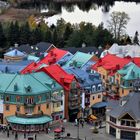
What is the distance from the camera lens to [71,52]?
81.5m

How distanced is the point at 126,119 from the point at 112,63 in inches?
743

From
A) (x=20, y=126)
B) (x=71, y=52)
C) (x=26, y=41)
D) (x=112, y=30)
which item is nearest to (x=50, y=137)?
(x=20, y=126)

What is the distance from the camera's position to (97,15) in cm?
14650

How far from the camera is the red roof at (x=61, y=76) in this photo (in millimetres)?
58844

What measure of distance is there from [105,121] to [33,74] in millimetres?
8168

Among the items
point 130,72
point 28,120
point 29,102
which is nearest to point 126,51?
point 130,72

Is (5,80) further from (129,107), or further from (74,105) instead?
(129,107)

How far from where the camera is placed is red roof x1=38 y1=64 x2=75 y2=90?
193 feet

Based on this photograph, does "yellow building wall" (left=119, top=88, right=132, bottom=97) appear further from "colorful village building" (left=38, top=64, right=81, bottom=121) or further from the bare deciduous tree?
the bare deciduous tree

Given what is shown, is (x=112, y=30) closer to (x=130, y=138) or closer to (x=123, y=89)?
(x=123, y=89)

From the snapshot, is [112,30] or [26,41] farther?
[112,30]

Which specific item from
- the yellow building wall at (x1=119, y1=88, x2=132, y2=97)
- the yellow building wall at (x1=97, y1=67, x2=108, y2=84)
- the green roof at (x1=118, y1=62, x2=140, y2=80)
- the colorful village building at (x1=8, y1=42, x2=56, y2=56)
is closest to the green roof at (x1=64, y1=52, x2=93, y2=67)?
the yellow building wall at (x1=97, y1=67, x2=108, y2=84)

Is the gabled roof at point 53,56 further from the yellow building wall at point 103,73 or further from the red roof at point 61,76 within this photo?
the red roof at point 61,76

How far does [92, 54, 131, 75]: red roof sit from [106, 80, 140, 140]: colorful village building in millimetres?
14232
